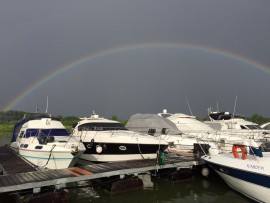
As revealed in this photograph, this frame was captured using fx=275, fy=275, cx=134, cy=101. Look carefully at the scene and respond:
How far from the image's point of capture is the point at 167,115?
80.3ft

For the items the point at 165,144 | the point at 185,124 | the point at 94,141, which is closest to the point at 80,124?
the point at 94,141

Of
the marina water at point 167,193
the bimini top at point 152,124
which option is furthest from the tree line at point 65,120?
the marina water at point 167,193

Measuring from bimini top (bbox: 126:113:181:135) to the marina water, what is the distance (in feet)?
15.6

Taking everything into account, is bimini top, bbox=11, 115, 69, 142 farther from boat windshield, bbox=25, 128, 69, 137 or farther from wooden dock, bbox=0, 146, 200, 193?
wooden dock, bbox=0, 146, 200, 193

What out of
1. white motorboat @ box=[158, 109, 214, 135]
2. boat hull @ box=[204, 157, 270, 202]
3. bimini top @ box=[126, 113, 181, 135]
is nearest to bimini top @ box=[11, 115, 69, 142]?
bimini top @ box=[126, 113, 181, 135]

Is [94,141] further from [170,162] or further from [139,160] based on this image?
[170,162]

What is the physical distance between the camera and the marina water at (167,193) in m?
10.9

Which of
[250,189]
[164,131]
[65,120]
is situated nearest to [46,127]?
[164,131]

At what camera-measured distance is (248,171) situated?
9.53 metres

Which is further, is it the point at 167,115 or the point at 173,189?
the point at 167,115

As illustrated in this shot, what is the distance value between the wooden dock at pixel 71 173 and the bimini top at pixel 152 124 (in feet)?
13.9

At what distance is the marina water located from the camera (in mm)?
10898

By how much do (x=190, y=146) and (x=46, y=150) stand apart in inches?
329

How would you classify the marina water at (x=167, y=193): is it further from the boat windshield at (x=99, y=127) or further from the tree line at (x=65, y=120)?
the tree line at (x=65, y=120)
